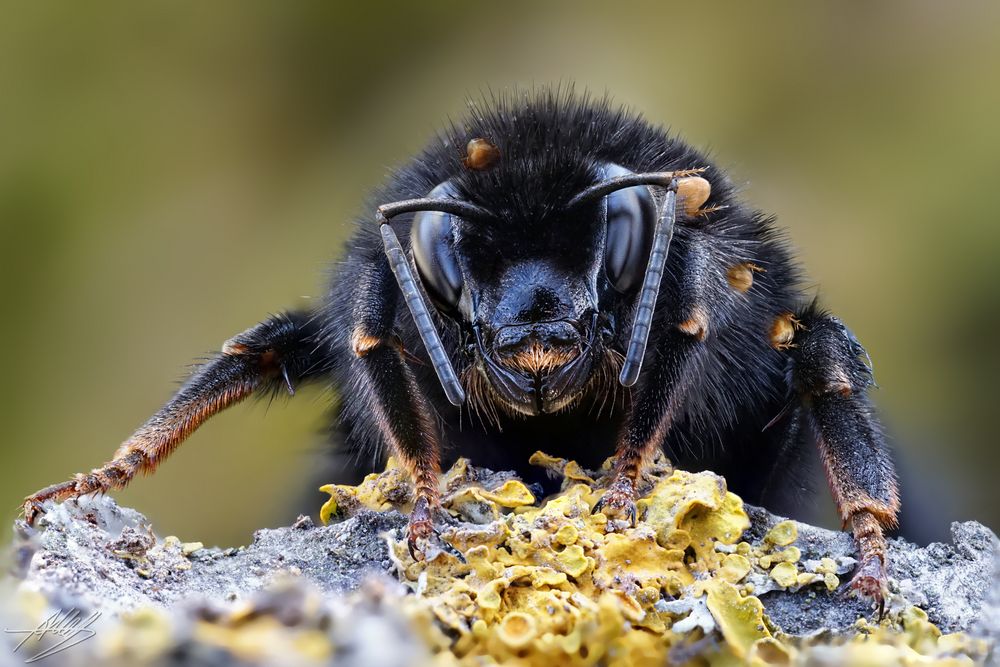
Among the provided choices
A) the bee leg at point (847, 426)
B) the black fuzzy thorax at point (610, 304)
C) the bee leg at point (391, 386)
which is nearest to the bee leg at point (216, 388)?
the black fuzzy thorax at point (610, 304)

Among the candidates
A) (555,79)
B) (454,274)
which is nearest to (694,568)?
(454,274)

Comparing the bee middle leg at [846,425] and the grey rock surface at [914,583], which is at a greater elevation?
the bee middle leg at [846,425]

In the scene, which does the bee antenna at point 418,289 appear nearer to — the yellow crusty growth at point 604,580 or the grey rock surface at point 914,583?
the yellow crusty growth at point 604,580

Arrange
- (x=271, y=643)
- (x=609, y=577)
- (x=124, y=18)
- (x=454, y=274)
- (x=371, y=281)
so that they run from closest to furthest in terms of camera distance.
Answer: (x=271, y=643), (x=609, y=577), (x=454, y=274), (x=371, y=281), (x=124, y=18)

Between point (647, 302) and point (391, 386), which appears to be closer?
point (647, 302)

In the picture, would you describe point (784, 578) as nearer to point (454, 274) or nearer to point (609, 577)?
point (609, 577)

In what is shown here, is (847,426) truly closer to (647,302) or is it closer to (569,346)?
(647,302)
